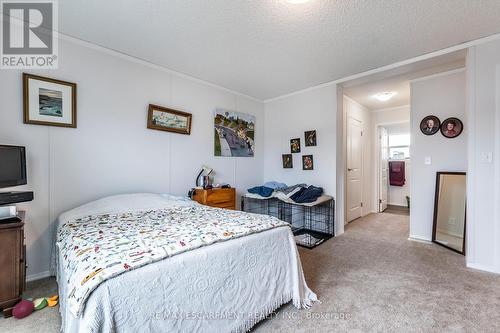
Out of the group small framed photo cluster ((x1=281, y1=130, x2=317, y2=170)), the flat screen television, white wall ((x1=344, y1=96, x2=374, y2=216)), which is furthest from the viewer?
white wall ((x1=344, y1=96, x2=374, y2=216))

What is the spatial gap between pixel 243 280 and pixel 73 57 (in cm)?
269

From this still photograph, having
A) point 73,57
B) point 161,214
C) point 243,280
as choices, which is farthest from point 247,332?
point 73,57

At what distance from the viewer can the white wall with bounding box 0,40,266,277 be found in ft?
7.19

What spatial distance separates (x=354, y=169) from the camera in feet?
15.3

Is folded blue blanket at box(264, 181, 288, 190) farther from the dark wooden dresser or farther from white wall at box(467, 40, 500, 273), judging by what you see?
the dark wooden dresser

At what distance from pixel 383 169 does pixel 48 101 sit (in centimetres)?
621

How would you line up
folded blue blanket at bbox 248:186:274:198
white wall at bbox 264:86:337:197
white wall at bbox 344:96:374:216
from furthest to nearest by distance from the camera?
white wall at bbox 344:96:374:216
folded blue blanket at bbox 248:186:274:198
white wall at bbox 264:86:337:197

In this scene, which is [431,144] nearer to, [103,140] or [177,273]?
[177,273]

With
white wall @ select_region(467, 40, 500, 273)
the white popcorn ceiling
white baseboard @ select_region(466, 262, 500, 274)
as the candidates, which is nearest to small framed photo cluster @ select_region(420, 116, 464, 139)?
white wall @ select_region(467, 40, 500, 273)

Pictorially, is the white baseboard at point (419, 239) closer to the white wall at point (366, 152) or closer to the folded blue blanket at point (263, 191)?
the white wall at point (366, 152)

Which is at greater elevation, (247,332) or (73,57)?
(73,57)

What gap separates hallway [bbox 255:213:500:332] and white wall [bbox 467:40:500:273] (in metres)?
0.24

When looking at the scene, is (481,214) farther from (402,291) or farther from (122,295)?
(122,295)

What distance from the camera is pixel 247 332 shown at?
60.1 inches
